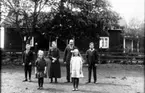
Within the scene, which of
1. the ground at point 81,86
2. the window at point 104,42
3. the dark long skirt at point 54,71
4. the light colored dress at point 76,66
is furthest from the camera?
the window at point 104,42

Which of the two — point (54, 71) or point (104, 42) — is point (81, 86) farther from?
point (104, 42)

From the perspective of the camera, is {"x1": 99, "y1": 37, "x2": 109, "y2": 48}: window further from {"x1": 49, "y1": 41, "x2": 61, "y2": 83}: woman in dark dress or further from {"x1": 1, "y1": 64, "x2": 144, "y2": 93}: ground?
{"x1": 49, "y1": 41, "x2": 61, "y2": 83}: woman in dark dress

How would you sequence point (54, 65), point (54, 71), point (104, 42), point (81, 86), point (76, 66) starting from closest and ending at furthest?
point (76, 66)
point (81, 86)
point (54, 71)
point (54, 65)
point (104, 42)

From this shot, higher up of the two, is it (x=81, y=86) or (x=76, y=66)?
(x=76, y=66)

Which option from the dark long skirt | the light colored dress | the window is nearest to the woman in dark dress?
the dark long skirt

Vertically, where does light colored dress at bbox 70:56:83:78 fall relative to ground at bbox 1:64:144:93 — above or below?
above

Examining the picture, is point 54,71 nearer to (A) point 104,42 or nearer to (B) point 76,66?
(B) point 76,66

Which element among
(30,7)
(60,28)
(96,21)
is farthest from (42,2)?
(96,21)

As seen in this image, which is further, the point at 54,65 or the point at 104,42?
the point at 104,42

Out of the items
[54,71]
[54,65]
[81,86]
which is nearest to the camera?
[81,86]

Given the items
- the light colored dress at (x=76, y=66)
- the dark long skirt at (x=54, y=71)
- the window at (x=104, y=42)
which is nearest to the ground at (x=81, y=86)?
the dark long skirt at (x=54, y=71)

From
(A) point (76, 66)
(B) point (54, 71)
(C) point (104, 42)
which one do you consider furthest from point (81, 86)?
(C) point (104, 42)

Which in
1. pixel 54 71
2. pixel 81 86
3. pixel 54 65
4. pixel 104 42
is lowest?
pixel 81 86

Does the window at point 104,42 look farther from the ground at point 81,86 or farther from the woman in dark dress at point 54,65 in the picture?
the woman in dark dress at point 54,65
